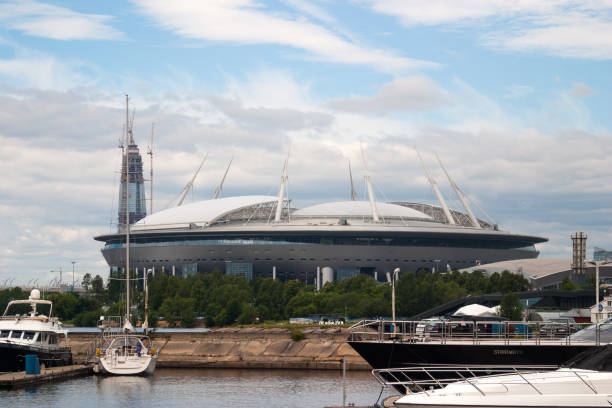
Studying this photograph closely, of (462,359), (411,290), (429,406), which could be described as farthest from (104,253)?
(429,406)

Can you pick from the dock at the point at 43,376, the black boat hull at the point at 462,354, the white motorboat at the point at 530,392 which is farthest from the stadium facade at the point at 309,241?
the white motorboat at the point at 530,392

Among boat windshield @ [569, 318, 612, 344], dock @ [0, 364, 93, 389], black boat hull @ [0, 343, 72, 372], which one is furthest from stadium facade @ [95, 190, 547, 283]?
boat windshield @ [569, 318, 612, 344]

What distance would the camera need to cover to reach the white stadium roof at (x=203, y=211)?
556 feet

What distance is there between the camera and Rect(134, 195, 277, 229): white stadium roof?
169500mm

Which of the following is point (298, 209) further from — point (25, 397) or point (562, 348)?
point (562, 348)

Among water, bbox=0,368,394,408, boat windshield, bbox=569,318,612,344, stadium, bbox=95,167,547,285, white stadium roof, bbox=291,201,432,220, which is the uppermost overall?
white stadium roof, bbox=291,201,432,220

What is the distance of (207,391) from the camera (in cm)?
5350

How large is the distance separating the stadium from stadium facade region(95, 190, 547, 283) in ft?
0.51

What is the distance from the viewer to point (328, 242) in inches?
6398

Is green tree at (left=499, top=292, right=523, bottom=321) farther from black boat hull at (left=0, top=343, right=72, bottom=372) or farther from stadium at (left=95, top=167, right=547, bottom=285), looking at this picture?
stadium at (left=95, top=167, right=547, bottom=285)

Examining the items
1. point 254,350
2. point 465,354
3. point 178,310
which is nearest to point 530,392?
point 465,354

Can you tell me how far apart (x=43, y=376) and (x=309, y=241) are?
10769cm

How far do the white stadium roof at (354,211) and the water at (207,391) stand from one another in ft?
340

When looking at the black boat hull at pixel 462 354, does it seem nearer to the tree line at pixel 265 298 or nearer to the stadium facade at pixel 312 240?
the tree line at pixel 265 298
